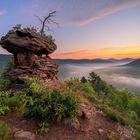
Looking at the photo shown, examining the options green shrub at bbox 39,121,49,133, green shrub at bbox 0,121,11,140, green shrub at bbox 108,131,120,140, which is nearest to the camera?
green shrub at bbox 0,121,11,140

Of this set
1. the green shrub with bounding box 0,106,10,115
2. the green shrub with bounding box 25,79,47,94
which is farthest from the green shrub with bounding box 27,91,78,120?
the green shrub with bounding box 0,106,10,115

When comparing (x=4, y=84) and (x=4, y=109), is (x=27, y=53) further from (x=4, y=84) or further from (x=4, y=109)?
(x=4, y=109)

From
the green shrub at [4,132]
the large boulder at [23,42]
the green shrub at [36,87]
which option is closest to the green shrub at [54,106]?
the green shrub at [36,87]

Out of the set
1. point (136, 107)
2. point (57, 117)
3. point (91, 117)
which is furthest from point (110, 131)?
point (136, 107)

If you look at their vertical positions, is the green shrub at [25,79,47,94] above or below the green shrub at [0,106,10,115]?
above

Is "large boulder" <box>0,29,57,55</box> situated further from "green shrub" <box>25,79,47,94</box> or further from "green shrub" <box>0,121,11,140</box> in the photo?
"green shrub" <box>0,121,11,140</box>

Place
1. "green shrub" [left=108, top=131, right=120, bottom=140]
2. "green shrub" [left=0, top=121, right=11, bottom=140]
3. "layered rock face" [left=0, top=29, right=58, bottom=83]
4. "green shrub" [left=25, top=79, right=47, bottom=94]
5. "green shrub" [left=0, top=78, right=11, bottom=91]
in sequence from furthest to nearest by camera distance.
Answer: "layered rock face" [left=0, top=29, right=58, bottom=83], "green shrub" [left=0, top=78, right=11, bottom=91], "green shrub" [left=25, top=79, right=47, bottom=94], "green shrub" [left=108, top=131, right=120, bottom=140], "green shrub" [left=0, top=121, right=11, bottom=140]

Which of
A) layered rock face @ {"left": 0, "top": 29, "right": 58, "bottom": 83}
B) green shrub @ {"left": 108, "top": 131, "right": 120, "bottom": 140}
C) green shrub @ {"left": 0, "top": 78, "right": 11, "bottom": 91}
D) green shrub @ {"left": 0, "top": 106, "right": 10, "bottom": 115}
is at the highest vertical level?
layered rock face @ {"left": 0, "top": 29, "right": 58, "bottom": 83}

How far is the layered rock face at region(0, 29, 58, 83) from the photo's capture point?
22.1 metres

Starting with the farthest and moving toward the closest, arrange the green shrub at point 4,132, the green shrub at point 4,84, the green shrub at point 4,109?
the green shrub at point 4,84, the green shrub at point 4,109, the green shrub at point 4,132

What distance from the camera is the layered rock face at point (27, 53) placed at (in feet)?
72.4

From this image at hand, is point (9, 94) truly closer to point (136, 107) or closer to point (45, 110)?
point (45, 110)

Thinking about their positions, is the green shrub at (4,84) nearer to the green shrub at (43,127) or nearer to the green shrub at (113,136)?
the green shrub at (43,127)

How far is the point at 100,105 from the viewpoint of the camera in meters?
20.5
